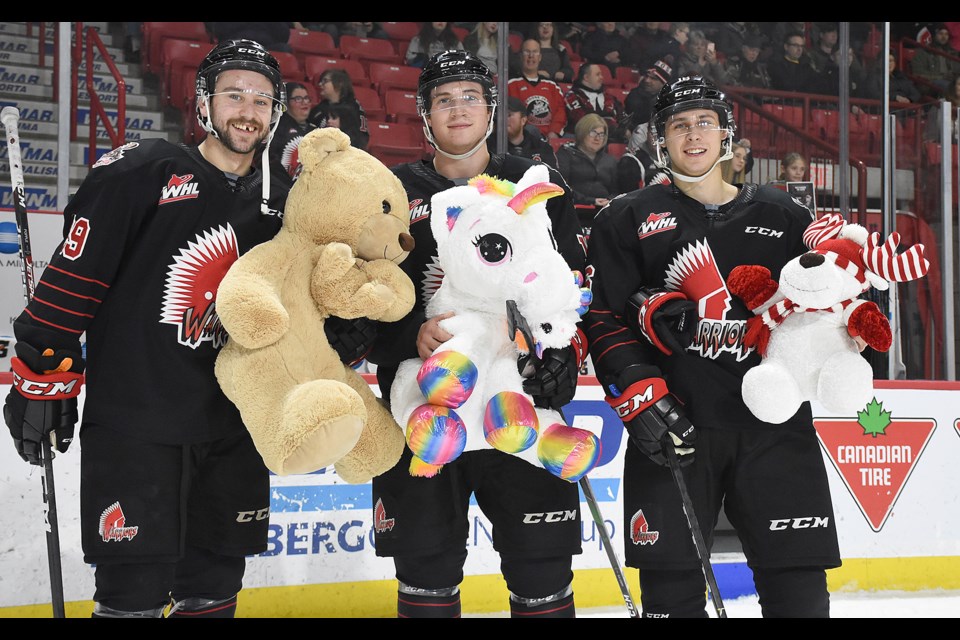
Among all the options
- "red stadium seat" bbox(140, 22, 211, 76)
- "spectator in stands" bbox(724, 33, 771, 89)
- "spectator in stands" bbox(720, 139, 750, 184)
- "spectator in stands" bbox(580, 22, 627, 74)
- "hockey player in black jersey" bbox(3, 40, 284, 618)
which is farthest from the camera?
"spectator in stands" bbox(580, 22, 627, 74)

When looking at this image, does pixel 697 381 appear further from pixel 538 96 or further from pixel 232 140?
pixel 538 96

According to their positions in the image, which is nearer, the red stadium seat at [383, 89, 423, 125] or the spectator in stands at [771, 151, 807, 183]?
the spectator in stands at [771, 151, 807, 183]

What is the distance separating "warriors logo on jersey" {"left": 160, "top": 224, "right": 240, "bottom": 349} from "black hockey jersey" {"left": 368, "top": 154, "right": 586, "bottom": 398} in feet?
1.11

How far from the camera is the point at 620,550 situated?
3.30m

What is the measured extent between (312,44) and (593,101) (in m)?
1.82

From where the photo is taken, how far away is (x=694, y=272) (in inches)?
77.6

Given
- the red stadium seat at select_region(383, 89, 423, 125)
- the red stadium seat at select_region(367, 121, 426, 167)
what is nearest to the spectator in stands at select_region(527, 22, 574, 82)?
the red stadium seat at select_region(383, 89, 423, 125)

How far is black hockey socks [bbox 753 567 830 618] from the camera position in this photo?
191cm

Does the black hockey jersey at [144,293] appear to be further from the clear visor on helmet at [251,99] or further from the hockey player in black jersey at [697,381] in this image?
the hockey player in black jersey at [697,381]

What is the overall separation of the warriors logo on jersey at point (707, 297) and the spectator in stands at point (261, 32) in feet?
13.4

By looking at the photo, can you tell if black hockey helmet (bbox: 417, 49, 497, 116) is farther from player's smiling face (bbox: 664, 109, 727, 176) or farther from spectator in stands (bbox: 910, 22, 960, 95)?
spectator in stands (bbox: 910, 22, 960, 95)
